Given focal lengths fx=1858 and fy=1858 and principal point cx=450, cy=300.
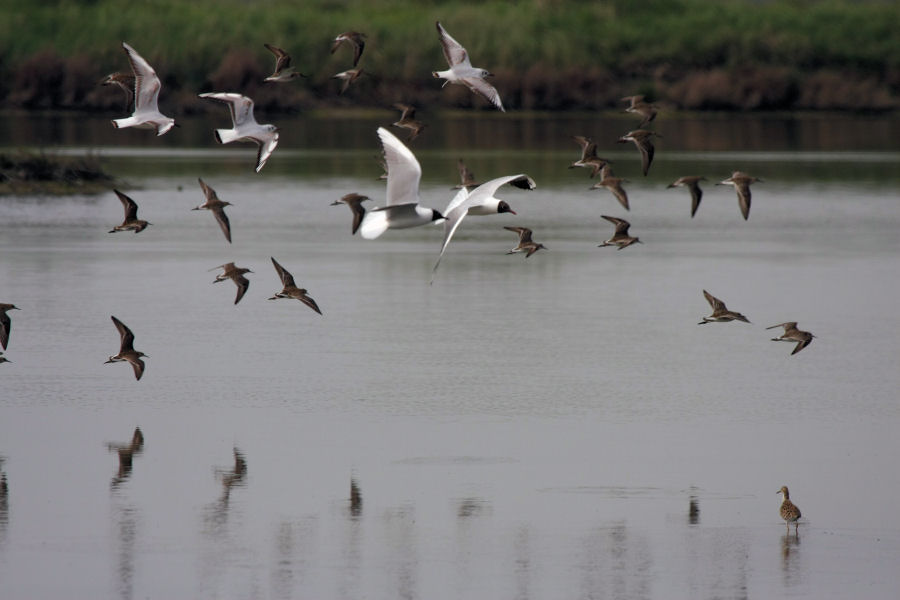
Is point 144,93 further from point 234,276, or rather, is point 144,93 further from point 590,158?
point 590,158

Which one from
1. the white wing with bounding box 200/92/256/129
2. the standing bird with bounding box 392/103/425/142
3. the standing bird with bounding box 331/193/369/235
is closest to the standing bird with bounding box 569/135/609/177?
the standing bird with bounding box 392/103/425/142

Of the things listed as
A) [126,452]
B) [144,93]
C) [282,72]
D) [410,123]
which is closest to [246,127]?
[282,72]

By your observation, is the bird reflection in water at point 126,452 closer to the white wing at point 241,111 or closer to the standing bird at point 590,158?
the white wing at point 241,111

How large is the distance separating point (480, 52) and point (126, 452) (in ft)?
180

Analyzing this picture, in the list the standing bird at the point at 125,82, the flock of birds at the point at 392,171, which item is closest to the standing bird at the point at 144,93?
the flock of birds at the point at 392,171

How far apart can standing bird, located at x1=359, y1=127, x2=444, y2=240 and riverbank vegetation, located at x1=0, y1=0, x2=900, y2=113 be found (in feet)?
168

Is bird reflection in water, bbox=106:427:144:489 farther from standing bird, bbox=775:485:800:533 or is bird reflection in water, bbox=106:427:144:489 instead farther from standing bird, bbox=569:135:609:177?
standing bird, bbox=775:485:800:533

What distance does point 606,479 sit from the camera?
12539mm

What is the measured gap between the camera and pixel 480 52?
220 feet

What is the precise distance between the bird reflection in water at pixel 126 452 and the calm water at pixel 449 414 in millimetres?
52

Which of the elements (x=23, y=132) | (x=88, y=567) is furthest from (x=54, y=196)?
(x=88, y=567)

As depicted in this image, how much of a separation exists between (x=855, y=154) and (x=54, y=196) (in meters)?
22.1

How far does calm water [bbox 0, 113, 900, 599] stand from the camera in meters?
10.8

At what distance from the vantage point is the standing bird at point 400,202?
11.0m
